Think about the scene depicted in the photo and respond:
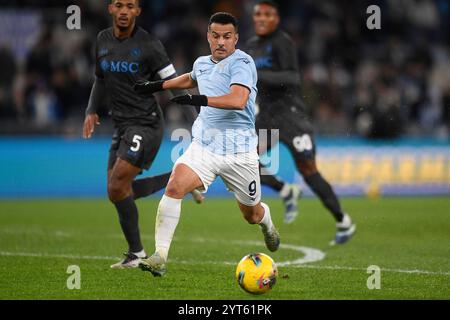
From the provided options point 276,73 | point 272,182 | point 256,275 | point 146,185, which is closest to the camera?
point 256,275

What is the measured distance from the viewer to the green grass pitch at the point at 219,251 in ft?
24.8

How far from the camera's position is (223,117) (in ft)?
26.3

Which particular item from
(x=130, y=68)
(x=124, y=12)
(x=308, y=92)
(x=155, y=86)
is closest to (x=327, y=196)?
(x=130, y=68)

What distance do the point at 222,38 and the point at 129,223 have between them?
88.7 inches

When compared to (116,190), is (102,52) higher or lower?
higher

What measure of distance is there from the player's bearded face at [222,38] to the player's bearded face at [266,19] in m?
3.44

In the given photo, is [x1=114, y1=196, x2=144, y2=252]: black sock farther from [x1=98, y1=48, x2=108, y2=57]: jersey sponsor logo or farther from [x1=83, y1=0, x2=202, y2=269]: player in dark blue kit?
[x1=98, y1=48, x2=108, y2=57]: jersey sponsor logo

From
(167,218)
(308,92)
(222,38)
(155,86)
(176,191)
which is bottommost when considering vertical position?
(167,218)

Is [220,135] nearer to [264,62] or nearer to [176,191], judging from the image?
[176,191]

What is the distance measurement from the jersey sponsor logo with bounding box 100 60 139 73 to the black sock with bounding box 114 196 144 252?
4.04 feet

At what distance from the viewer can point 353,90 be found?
65.3ft
